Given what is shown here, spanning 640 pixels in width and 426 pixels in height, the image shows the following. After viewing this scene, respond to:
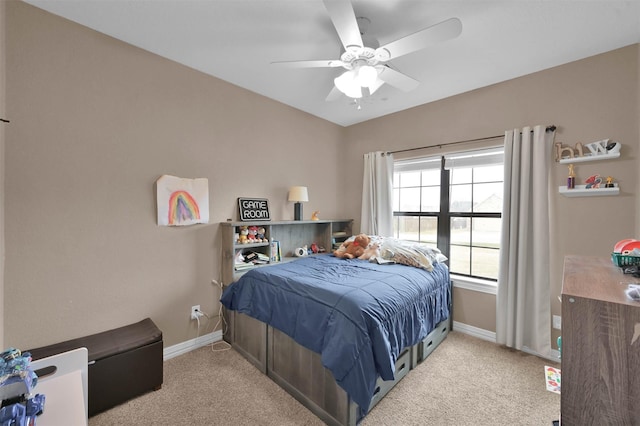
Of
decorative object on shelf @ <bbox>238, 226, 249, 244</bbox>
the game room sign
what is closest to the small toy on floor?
decorative object on shelf @ <bbox>238, 226, 249, 244</bbox>

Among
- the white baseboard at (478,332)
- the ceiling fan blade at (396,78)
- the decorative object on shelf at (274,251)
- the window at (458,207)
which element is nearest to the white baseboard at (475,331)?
the white baseboard at (478,332)

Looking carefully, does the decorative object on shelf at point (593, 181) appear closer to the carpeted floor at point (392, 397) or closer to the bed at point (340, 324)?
the bed at point (340, 324)

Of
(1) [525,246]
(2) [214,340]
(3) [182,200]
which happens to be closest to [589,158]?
(1) [525,246]

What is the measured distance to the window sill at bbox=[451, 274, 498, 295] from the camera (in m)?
2.75

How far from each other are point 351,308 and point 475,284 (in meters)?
1.91

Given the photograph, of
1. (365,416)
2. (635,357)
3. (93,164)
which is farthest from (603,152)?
(93,164)

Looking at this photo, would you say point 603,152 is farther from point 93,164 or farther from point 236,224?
point 93,164

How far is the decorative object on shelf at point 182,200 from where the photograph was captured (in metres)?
2.32

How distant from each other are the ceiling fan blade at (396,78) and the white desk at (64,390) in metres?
2.35

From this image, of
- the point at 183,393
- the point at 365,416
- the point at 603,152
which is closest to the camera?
the point at 365,416

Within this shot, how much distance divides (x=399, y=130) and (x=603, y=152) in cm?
190

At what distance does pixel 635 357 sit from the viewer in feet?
2.01

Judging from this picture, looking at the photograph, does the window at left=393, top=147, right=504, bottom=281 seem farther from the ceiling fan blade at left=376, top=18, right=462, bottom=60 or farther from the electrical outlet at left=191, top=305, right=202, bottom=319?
the electrical outlet at left=191, top=305, right=202, bottom=319

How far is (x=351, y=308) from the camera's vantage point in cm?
163
